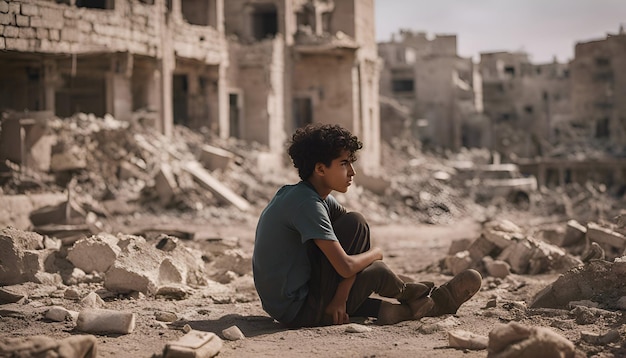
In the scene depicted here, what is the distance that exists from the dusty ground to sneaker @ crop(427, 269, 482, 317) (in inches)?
3.0

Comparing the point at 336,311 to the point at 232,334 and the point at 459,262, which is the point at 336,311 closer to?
the point at 232,334

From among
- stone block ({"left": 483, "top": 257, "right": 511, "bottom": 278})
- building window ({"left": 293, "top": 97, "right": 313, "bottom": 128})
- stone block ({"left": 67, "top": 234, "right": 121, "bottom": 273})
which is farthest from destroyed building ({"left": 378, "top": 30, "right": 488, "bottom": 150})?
stone block ({"left": 67, "top": 234, "right": 121, "bottom": 273})

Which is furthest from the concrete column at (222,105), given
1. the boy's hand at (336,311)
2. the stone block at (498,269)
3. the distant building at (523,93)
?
the distant building at (523,93)

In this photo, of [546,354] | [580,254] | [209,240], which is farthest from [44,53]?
[546,354]

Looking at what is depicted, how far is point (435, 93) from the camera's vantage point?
44.5 metres

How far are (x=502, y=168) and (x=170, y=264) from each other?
74.9 ft

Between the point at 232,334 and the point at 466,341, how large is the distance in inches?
52.8

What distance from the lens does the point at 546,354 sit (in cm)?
366

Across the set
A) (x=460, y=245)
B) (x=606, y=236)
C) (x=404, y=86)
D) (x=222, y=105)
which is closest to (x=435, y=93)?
(x=404, y=86)

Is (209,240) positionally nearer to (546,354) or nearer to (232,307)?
(232,307)

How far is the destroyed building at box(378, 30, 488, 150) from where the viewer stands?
145ft

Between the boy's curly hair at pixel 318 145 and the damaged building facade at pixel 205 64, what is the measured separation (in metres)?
7.93

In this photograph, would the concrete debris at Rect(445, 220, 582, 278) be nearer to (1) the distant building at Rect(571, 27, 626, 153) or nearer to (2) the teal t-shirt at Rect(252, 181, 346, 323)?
(2) the teal t-shirt at Rect(252, 181, 346, 323)

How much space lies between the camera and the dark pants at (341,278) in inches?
187
